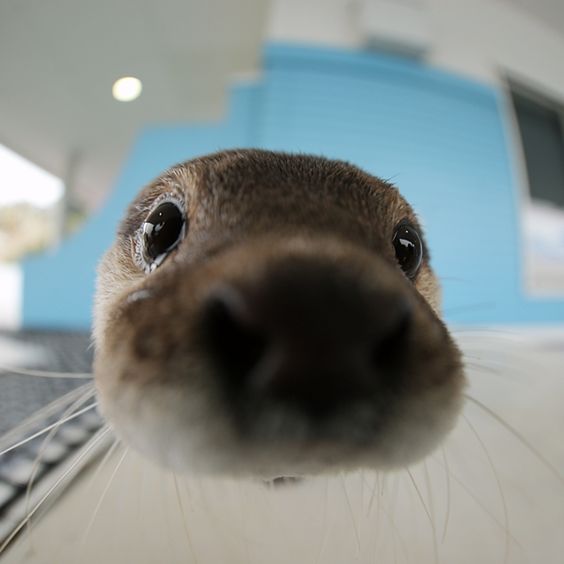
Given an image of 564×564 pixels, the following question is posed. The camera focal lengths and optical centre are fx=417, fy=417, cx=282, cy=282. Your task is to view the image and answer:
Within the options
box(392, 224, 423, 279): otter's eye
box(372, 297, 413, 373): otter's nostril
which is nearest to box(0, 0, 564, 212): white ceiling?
box(392, 224, 423, 279): otter's eye

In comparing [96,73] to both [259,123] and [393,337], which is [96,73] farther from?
[393,337]

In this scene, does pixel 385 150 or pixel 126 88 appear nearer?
pixel 126 88

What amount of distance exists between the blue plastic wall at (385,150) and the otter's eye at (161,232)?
155 mm

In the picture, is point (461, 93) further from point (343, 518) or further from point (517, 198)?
point (343, 518)

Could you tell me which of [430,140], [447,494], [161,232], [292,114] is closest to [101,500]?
[161,232]

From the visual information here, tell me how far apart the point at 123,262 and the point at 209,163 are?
0.60 feet

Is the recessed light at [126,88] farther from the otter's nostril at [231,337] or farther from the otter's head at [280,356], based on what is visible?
the otter's nostril at [231,337]

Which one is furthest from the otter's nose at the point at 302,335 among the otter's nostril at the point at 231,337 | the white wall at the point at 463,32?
the white wall at the point at 463,32

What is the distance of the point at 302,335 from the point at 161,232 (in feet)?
0.94

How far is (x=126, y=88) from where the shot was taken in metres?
0.58

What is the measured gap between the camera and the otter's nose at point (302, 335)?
204 mm

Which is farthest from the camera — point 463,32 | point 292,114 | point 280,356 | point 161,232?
point 463,32

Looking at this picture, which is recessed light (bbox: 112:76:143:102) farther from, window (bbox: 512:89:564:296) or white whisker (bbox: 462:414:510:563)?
window (bbox: 512:89:564:296)

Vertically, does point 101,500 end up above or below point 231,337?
below
